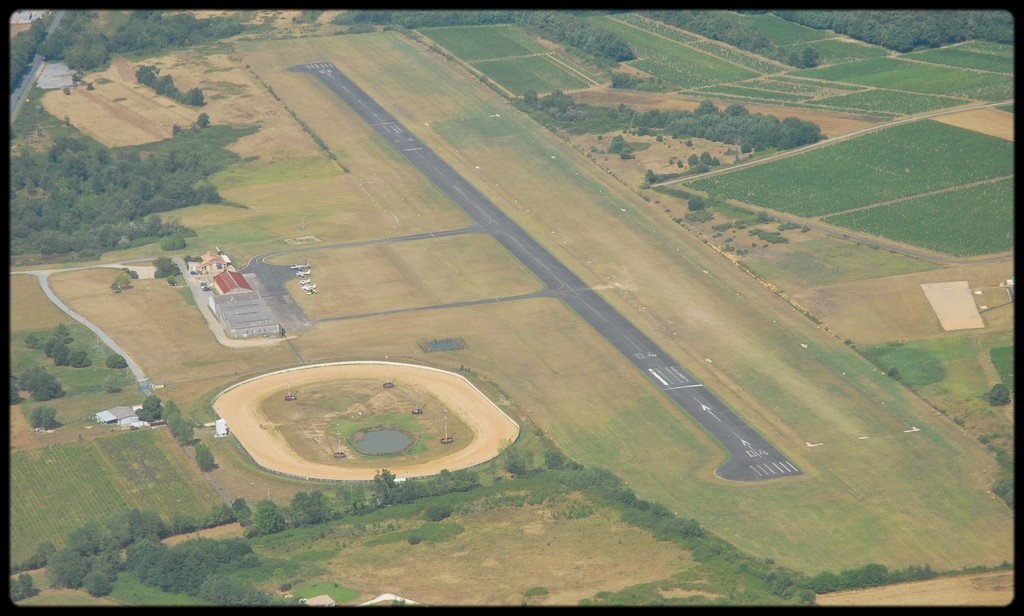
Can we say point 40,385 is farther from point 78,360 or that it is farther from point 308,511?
point 308,511

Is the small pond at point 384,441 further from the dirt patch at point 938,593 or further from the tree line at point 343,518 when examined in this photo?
the dirt patch at point 938,593

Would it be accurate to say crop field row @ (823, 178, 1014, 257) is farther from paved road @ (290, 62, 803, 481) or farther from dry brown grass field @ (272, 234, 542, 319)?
dry brown grass field @ (272, 234, 542, 319)

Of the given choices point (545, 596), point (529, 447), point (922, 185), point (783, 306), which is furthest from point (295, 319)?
point (922, 185)

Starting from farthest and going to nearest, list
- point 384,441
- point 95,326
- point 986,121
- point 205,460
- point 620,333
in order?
1. point 986,121
2. point 95,326
3. point 620,333
4. point 384,441
5. point 205,460

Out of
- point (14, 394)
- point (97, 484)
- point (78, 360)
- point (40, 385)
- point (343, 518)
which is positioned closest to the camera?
point (343, 518)

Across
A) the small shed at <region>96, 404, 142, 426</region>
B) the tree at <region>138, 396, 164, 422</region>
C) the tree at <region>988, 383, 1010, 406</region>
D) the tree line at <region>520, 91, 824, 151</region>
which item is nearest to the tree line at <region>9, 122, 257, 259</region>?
the small shed at <region>96, 404, 142, 426</region>

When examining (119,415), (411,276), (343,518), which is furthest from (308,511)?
Answer: (411,276)
